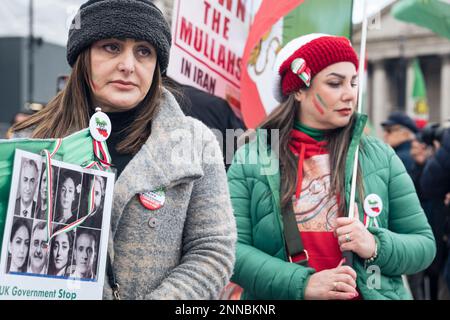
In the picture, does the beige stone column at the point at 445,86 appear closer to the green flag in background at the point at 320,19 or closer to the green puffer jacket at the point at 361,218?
the green flag in background at the point at 320,19

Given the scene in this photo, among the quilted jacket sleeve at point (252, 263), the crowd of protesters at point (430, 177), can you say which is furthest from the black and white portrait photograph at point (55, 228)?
the crowd of protesters at point (430, 177)

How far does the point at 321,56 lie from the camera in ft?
8.77

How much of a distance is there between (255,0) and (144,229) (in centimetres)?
211

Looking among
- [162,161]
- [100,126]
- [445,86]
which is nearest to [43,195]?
[100,126]

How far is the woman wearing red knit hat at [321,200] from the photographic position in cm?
253

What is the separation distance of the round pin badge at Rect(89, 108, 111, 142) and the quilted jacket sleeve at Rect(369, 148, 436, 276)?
1.04m

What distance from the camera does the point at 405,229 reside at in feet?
8.72

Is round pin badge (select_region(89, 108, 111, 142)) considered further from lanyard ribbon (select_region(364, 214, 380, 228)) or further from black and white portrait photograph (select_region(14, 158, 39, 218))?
lanyard ribbon (select_region(364, 214, 380, 228))

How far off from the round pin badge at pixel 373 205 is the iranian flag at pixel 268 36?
1031mm

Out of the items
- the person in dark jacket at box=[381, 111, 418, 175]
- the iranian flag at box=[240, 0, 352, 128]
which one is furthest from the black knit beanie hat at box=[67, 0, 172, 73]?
the person in dark jacket at box=[381, 111, 418, 175]

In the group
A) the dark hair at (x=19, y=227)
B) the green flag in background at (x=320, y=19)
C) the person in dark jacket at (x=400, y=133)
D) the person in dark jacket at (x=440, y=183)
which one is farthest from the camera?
the person in dark jacket at (x=400, y=133)

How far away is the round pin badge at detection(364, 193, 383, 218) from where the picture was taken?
2562 millimetres

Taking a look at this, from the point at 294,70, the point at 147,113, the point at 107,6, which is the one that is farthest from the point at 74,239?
the point at 294,70
